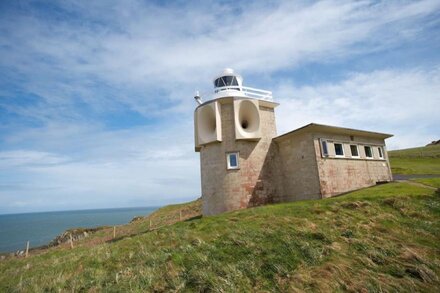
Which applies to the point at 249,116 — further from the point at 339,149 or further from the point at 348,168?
the point at 348,168

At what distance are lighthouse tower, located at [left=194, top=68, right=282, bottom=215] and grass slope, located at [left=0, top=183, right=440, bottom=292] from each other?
207 inches

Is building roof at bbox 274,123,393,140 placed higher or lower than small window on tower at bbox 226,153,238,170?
higher

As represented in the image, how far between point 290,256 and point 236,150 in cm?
1140

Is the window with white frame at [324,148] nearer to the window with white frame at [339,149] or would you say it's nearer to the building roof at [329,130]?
the building roof at [329,130]

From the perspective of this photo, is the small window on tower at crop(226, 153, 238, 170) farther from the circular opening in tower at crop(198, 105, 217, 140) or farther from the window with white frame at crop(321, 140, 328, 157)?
the window with white frame at crop(321, 140, 328, 157)

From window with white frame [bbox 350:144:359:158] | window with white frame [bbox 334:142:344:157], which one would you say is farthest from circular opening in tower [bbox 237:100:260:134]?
window with white frame [bbox 350:144:359:158]

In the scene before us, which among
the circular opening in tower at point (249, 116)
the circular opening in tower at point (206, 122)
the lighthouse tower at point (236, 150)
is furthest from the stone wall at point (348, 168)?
the circular opening in tower at point (206, 122)

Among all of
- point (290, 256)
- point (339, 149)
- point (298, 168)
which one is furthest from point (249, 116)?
point (290, 256)

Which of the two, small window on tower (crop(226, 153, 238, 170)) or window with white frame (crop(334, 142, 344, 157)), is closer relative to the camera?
small window on tower (crop(226, 153, 238, 170))

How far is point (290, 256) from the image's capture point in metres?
9.16

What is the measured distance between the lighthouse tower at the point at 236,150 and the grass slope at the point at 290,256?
526 cm

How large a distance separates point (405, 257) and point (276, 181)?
1248 centimetres

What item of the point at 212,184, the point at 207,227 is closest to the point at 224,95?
the point at 212,184

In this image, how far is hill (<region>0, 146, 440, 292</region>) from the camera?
766cm
